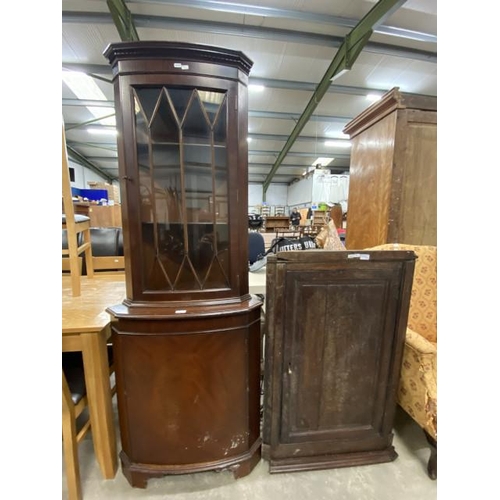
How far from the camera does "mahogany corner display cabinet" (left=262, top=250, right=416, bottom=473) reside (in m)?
1.13

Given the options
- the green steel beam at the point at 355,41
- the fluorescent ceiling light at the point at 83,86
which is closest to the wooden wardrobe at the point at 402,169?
the green steel beam at the point at 355,41

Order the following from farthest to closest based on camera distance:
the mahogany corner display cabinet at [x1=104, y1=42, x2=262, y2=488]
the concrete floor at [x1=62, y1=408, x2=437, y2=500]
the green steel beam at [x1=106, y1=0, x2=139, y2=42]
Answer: the green steel beam at [x1=106, y1=0, x2=139, y2=42] < the concrete floor at [x1=62, y1=408, x2=437, y2=500] < the mahogany corner display cabinet at [x1=104, y1=42, x2=262, y2=488]

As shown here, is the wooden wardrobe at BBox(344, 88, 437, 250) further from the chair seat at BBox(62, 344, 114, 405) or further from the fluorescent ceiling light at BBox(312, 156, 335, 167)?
the fluorescent ceiling light at BBox(312, 156, 335, 167)

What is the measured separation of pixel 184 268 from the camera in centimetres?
115

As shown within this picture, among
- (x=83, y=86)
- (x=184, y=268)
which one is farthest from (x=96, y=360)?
(x=83, y=86)

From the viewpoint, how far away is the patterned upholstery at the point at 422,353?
3.88ft

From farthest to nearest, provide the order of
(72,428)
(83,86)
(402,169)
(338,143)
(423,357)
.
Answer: (338,143)
(83,86)
(402,169)
(423,357)
(72,428)

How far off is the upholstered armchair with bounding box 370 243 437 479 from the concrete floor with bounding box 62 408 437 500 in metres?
0.14

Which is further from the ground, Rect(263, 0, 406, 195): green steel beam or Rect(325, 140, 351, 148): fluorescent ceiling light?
Rect(325, 140, 351, 148): fluorescent ceiling light

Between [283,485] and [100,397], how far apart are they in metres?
1.00

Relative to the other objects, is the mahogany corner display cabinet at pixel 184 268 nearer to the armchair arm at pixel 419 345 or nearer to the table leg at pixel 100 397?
the table leg at pixel 100 397

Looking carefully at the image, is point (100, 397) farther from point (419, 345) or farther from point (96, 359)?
point (419, 345)

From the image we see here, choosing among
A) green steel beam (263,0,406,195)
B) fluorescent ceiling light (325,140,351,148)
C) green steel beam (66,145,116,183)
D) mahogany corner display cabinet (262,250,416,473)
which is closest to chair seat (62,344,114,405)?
mahogany corner display cabinet (262,250,416,473)
